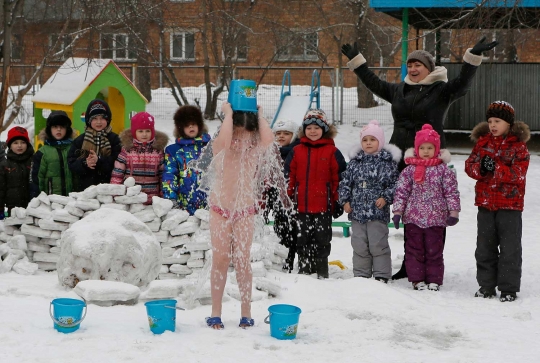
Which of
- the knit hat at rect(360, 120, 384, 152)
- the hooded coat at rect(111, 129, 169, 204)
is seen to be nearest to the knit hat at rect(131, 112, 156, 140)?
the hooded coat at rect(111, 129, 169, 204)

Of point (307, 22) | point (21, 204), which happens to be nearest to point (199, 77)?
point (307, 22)

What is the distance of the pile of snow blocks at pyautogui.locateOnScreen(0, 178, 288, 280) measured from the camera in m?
7.05

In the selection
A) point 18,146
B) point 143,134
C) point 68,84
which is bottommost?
point 18,146

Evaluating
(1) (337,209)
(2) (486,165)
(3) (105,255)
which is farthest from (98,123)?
(2) (486,165)

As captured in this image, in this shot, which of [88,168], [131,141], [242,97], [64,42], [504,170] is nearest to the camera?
[242,97]

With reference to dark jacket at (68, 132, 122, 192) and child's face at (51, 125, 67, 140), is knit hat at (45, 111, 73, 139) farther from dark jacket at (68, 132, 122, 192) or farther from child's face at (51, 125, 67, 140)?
dark jacket at (68, 132, 122, 192)

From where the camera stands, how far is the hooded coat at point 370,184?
23.0 feet

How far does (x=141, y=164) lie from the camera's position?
750cm

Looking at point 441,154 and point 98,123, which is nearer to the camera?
point 441,154

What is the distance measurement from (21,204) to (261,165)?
12.2 feet

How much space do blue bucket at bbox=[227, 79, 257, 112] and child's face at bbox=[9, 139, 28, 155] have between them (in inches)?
150

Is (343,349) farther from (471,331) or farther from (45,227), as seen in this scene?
(45,227)

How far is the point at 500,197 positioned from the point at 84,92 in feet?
23.2

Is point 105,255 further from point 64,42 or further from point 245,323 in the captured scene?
point 64,42
